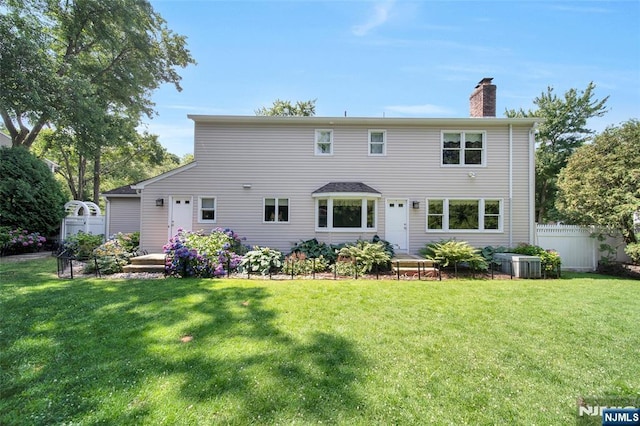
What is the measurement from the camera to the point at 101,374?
3004 millimetres

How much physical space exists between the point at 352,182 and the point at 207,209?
6278 mm

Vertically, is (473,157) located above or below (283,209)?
above

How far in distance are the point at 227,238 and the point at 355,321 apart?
6.14 m

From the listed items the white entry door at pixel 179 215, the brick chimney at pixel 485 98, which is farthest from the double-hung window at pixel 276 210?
the brick chimney at pixel 485 98

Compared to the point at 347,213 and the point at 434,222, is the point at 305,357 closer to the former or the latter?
the point at 347,213

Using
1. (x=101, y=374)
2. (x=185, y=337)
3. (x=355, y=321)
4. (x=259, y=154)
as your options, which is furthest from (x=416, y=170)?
(x=101, y=374)

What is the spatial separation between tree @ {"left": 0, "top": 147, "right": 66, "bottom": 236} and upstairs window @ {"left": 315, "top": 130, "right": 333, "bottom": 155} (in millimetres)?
12564

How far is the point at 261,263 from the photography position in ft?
28.4

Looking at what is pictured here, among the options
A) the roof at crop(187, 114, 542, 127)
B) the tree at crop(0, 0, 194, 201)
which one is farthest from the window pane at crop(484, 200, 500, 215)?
the tree at crop(0, 0, 194, 201)

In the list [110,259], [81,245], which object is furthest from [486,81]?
[81,245]

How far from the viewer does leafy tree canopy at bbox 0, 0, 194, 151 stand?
36.7 feet

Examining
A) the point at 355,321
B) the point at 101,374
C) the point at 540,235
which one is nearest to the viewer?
the point at 101,374

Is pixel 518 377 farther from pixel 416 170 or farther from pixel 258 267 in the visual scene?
pixel 416 170

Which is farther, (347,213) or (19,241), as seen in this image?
(347,213)
